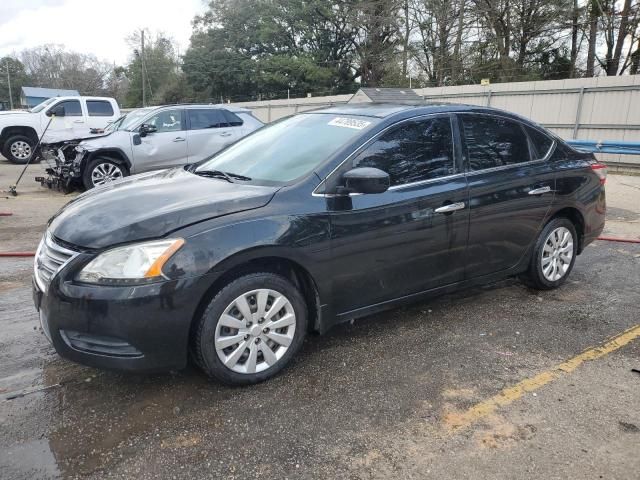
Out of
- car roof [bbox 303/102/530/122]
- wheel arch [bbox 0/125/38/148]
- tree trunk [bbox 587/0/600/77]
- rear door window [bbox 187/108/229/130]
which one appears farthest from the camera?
tree trunk [bbox 587/0/600/77]

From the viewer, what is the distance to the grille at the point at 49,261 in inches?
111

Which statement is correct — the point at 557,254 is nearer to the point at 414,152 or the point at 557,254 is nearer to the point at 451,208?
the point at 451,208

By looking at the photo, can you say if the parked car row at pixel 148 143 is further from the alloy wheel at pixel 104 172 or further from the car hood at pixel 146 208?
the car hood at pixel 146 208

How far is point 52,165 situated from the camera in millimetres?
10609

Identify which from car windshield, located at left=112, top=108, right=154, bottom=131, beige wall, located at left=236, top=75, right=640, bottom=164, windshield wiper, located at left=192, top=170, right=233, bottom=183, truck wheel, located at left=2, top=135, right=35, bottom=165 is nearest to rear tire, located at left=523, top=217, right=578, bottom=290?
windshield wiper, located at left=192, top=170, right=233, bottom=183

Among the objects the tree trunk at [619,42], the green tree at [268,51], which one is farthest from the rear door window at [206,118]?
the green tree at [268,51]

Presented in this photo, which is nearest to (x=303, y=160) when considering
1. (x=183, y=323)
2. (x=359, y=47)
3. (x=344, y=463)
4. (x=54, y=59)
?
(x=183, y=323)

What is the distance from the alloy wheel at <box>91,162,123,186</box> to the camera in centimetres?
955

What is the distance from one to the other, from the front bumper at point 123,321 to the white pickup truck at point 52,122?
13.1m

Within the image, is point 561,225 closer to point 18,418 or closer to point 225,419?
point 225,419

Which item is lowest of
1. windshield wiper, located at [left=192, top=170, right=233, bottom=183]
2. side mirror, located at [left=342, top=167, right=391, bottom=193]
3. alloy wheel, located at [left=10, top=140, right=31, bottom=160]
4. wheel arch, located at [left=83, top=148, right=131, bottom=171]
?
alloy wheel, located at [left=10, top=140, right=31, bottom=160]

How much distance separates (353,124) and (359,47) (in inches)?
1541

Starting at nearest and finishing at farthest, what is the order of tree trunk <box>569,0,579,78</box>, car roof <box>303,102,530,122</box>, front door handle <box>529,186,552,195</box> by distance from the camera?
car roof <box>303,102,530,122</box>, front door handle <box>529,186,552,195</box>, tree trunk <box>569,0,579,78</box>

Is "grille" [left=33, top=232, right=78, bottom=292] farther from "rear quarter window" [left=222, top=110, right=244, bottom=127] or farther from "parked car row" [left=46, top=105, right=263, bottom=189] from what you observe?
"rear quarter window" [left=222, top=110, right=244, bottom=127]
